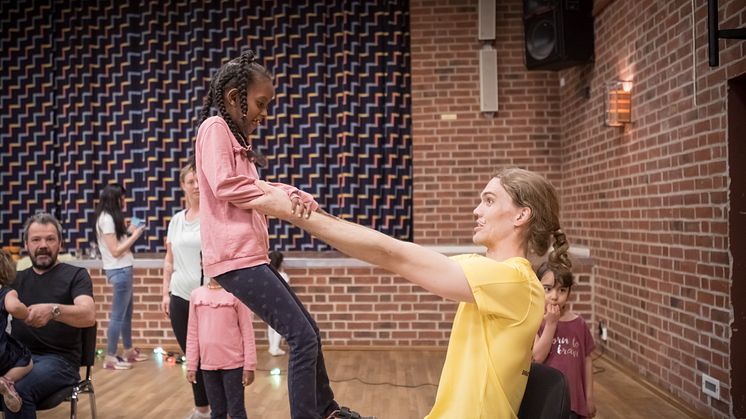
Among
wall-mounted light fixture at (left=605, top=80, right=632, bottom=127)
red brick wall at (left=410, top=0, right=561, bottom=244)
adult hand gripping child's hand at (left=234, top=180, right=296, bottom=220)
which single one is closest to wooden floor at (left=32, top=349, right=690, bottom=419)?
red brick wall at (left=410, top=0, right=561, bottom=244)

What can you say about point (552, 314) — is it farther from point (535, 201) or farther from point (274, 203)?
point (274, 203)

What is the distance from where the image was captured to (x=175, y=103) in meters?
6.26

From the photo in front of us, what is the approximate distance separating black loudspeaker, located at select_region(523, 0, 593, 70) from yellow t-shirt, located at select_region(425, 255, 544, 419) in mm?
4131

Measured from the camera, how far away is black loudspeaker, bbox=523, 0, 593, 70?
199 inches

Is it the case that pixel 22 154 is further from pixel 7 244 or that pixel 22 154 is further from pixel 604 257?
pixel 604 257

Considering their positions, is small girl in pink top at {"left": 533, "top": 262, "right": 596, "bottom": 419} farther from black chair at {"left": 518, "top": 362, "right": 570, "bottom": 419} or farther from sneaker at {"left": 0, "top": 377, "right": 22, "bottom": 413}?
sneaker at {"left": 0, "top": 377, "right": 22, "bottom": 413}

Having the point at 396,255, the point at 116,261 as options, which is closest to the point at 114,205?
the point at 116,261

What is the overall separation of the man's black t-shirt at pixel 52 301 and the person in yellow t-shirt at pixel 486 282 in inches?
69.7

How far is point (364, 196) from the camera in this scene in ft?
20.0

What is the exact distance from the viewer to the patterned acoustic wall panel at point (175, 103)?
6098 mm

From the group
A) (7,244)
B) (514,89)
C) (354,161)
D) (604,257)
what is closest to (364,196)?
(354,161)

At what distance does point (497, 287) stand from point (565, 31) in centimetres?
426

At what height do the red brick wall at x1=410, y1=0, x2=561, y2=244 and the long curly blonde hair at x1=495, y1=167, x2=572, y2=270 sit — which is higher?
the red brick wall at x1=410, y1=0, x2=561, y2=244

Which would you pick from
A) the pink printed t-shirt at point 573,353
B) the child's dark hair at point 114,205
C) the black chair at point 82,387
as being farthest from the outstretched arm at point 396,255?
the child's dark hair at point 114,205
